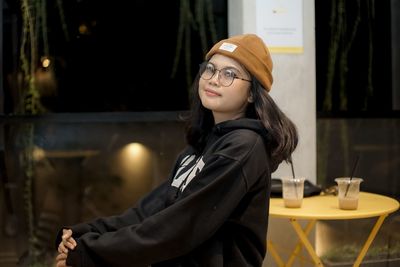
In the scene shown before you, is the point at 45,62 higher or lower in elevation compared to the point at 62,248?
higher

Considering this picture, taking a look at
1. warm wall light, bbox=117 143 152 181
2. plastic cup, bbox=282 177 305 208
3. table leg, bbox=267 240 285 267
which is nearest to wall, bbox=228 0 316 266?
table leg, bbox=267 240 285 267

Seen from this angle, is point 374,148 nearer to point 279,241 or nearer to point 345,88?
point 345,88

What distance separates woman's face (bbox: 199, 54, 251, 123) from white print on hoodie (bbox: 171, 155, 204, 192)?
178 millimetres

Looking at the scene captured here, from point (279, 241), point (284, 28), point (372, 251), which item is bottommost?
point (372, 251)

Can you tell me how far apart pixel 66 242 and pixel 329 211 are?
1086mm

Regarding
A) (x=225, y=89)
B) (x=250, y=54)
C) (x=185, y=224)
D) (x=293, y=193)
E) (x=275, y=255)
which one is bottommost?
(x=275, y=255)

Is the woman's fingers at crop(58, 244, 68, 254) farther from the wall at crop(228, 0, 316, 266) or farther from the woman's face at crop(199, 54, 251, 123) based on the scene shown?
the wall at crop(228, 0, 316, 266)

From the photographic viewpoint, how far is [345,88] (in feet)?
11.4

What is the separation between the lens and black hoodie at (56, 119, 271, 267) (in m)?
1.39

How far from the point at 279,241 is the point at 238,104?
1404 mm

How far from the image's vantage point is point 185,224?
54.4 inches

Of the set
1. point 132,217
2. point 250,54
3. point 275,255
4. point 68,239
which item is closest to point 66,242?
point 68,239

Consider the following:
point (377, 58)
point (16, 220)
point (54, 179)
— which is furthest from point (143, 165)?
point (377, 58)

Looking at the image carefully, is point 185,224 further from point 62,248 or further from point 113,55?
point 113,55
